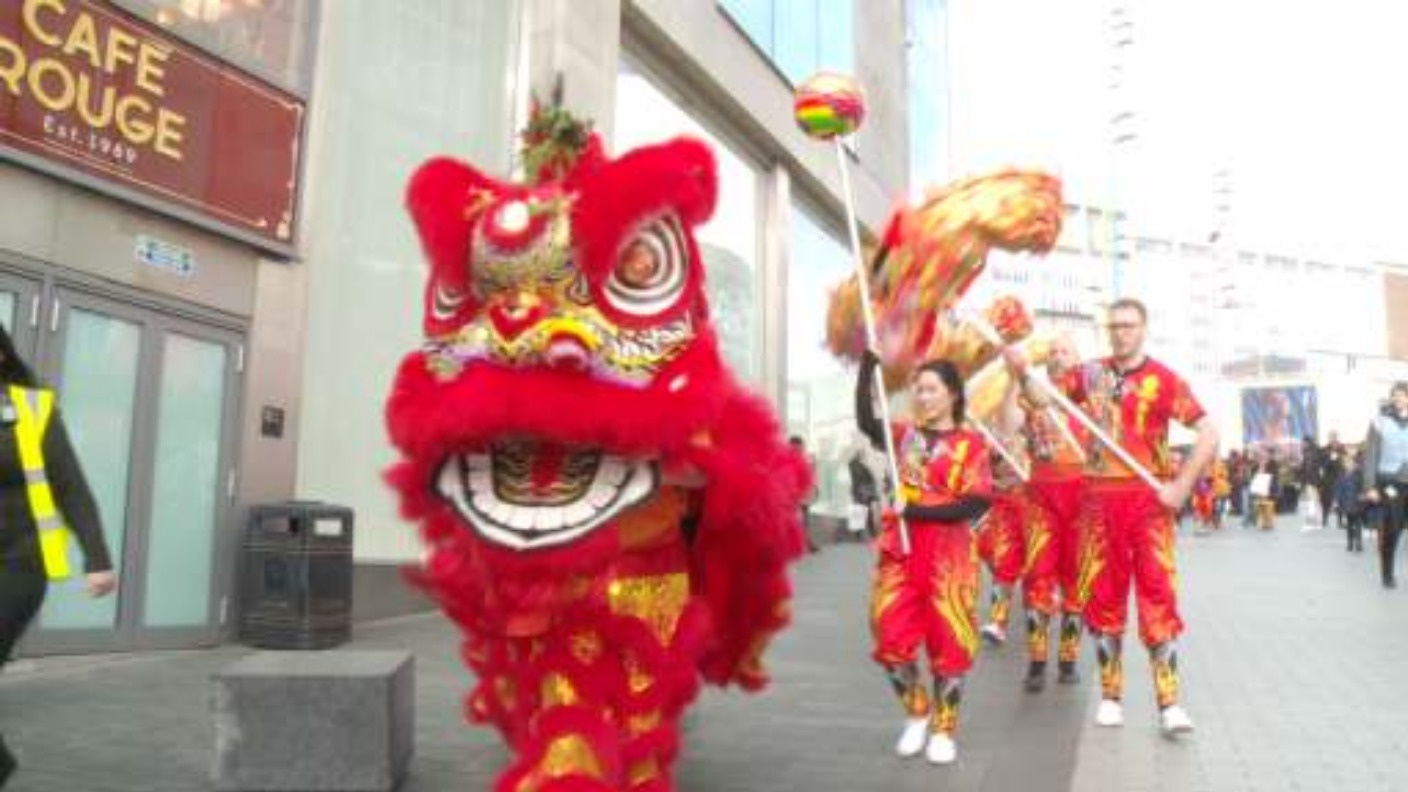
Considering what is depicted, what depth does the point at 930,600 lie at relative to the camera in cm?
514

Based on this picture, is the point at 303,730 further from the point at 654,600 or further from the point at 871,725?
the point at 871,725

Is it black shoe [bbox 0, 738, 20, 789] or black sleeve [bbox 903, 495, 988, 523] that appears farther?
black sleeve [bbox 903, 495, 988, 523]

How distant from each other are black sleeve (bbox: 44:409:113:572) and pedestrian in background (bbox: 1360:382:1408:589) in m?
11.5

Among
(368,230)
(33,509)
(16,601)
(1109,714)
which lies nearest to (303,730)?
(16,601)

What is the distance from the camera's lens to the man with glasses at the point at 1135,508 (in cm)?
573

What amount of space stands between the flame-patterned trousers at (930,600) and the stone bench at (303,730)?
2.03m

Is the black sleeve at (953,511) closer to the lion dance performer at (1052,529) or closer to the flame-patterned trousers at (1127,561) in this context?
the flame-patterned trousers at (1127,561)

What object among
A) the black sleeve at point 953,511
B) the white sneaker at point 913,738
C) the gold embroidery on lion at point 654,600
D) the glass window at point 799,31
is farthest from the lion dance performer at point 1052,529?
the glass window at point 799,31

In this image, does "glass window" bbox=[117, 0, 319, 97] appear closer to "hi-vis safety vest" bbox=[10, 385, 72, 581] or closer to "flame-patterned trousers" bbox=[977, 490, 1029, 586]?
"hi-vis safety vest" bbox=[10, 385, 72, 581]

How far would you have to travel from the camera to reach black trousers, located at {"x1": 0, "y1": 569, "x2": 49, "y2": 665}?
3977mm

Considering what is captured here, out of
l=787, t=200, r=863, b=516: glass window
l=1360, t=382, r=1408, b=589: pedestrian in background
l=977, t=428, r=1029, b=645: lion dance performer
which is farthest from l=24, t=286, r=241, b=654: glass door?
l=787, t=200, r=863, b=516: glass window

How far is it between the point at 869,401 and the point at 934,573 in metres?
0.88

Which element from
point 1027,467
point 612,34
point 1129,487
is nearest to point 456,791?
point 1129,487

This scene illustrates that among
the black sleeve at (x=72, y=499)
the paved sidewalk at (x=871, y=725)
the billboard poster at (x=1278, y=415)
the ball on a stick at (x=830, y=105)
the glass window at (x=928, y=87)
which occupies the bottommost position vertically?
the paved sidewalk at (x=871, y=725)
